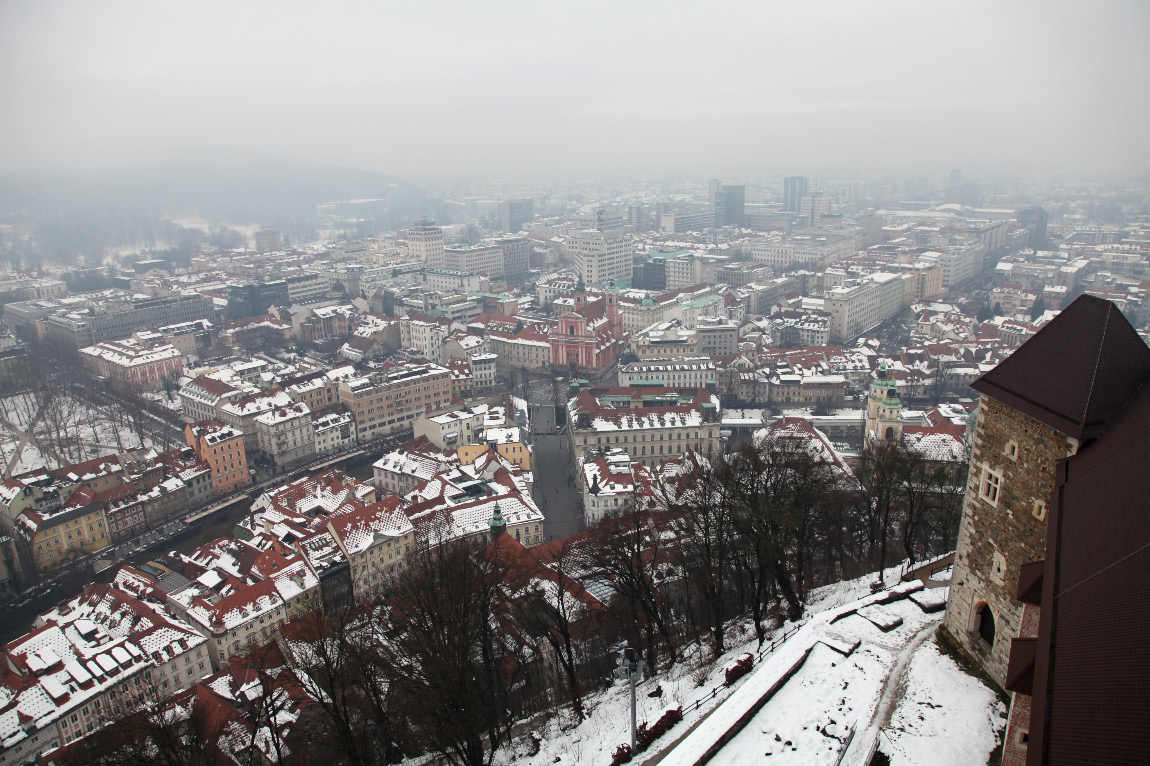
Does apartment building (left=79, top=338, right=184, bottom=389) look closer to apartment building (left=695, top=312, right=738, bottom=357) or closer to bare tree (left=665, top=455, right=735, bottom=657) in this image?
apartment building (left=695, top=312, right=738, bottom=357)

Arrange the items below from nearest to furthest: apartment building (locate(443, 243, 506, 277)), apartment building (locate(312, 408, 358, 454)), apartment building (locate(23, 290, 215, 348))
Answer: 1. apartment building (locate(312, 408, 358, 454))
2. apartment building (locate(23, 290, 215, 348))
3. apartment building (locate(443, 243, 506, 277))

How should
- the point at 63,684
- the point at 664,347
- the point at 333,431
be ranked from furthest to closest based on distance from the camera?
the point at 664,347
the point at 333,431
the point at 63,684

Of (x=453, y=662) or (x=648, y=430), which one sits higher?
(x=453, y=662)

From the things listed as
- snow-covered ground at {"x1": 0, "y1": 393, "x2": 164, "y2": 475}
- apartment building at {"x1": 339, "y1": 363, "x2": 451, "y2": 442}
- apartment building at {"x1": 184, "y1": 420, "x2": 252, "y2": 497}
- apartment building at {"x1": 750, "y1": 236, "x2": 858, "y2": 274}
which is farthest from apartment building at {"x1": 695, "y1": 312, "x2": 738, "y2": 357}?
apartment building at {"x1": 750, "y1": 236, "x2": 858, "y2": 274}

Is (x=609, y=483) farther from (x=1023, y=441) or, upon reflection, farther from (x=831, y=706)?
(x=1023, y=441)

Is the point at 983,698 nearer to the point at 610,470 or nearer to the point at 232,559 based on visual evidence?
the point at 610,470

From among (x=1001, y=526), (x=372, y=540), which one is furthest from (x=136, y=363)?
(x=1001, y=526)
